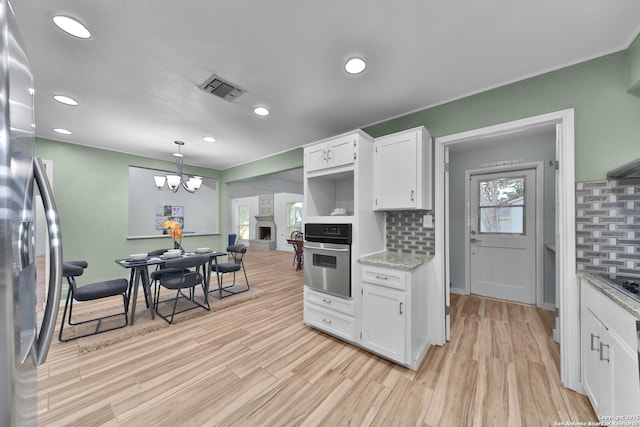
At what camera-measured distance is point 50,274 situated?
78 cm

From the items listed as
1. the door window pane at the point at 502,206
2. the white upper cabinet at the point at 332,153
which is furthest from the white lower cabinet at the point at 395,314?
the door window pane at the point at 502,206

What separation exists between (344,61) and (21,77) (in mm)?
1731

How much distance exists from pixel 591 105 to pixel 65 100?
15.2 feet

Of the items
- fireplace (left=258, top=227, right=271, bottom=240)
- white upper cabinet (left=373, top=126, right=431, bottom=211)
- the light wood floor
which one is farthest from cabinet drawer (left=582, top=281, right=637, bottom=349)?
fireplace (left=258, top=227, right=271, bottom=240)

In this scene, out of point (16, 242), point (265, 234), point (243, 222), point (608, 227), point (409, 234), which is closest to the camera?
point (16, 242)

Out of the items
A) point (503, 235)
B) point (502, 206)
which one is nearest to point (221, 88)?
point (502, 206)

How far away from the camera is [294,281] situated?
4902 millimetres

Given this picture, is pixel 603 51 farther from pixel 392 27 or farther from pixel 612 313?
pixel 612 313

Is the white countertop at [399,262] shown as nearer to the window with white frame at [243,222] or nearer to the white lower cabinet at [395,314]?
the white lower cabinet at [395,314]

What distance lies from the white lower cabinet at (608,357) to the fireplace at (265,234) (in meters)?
9.20

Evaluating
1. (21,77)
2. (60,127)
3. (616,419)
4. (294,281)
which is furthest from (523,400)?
(60,127)

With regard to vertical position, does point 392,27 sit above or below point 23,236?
above

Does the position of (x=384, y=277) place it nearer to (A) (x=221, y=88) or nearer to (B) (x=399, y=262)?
(B) (x=399, y=262)

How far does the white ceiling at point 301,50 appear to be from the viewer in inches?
53.6
